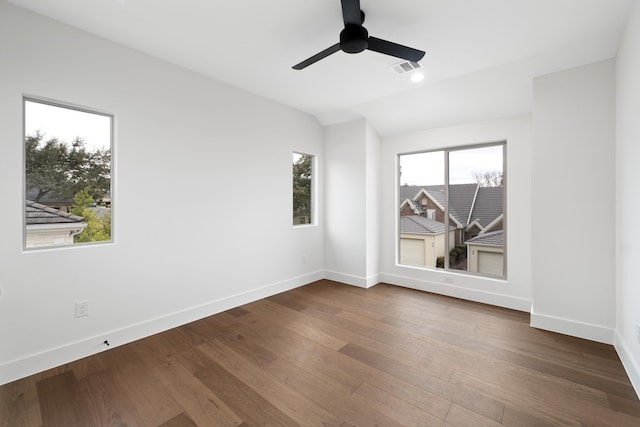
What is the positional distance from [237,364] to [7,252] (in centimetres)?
188

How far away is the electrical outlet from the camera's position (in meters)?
2.35

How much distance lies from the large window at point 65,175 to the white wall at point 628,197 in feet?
13.6

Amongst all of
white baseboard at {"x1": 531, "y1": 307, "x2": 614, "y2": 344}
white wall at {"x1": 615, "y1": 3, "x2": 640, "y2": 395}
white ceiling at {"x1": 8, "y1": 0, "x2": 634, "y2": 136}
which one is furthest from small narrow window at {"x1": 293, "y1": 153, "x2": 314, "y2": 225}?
white wall at {"x1": 615, "y1": 3, "x2": 640, "y2": 395}

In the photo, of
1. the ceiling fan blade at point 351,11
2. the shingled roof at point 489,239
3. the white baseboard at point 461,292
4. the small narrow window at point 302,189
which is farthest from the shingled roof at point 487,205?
the ceiling fan blade at point 351,11

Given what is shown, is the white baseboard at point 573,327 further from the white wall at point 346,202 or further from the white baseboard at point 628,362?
the white wall at point 346,202

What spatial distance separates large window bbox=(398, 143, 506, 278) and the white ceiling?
0.66 m

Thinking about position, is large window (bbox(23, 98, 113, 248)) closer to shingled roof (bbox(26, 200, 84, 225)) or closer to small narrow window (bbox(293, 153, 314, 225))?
shingled roof (bbox(26, 200, 84, 225))

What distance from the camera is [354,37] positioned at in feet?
6.57

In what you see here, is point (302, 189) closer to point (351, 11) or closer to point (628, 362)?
point (351, 11)

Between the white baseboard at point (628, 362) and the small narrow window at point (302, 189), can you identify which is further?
the small narrow window at point (302, 189)

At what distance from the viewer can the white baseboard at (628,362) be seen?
1910 millimetres

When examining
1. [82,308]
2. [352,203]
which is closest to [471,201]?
[352,203]

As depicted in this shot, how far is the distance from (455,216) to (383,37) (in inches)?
102

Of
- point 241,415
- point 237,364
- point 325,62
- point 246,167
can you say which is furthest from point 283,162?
point 241,415
